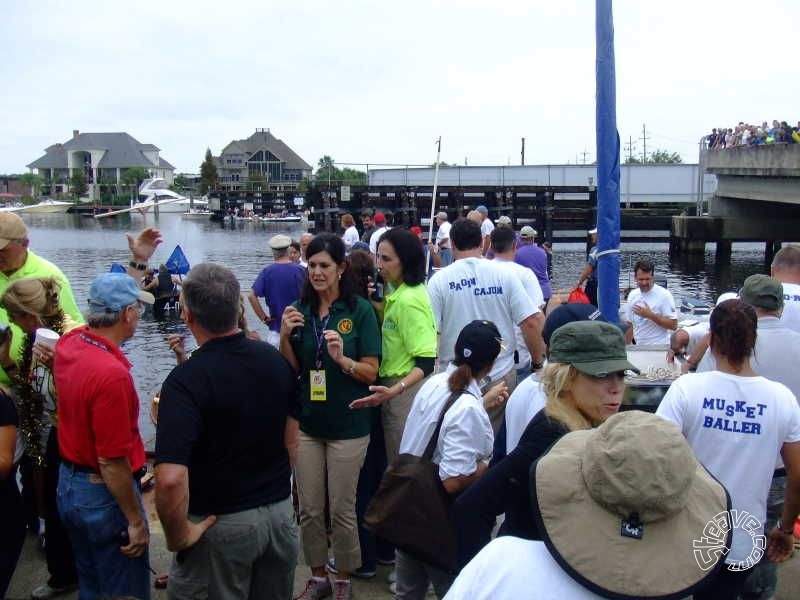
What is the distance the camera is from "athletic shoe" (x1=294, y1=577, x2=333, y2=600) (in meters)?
3.83

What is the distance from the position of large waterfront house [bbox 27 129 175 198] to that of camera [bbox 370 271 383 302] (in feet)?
400

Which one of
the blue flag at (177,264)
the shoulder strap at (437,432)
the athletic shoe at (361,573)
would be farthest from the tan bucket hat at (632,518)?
the blue flag at (177,264)

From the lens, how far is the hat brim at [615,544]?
4.51 ft

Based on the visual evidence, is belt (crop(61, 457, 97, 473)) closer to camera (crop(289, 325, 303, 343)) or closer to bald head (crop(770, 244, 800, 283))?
camera (crop(289, 325, 303, 343))

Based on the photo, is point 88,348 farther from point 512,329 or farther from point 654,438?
point 512,329

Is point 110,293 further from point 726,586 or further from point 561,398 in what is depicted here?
point 726,586

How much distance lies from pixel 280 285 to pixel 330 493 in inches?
153

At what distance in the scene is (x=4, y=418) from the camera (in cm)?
301

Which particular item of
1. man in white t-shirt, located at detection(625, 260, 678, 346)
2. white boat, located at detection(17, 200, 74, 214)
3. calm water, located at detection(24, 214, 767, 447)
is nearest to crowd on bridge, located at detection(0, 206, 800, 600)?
man in white t-shirt, located at detection(625, 260, 678, 346)

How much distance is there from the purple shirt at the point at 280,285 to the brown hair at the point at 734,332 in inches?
193

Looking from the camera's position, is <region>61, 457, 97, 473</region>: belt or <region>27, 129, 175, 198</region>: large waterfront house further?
<region>27, 129, 175, 198</region>: large waterfront house

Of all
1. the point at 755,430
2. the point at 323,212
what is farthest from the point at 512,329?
the point at 323,212

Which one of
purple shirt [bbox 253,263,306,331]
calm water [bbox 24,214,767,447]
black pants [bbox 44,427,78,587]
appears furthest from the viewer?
calm water [bbox 24,214,767,447]

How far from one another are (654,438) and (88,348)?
2.32 meters
